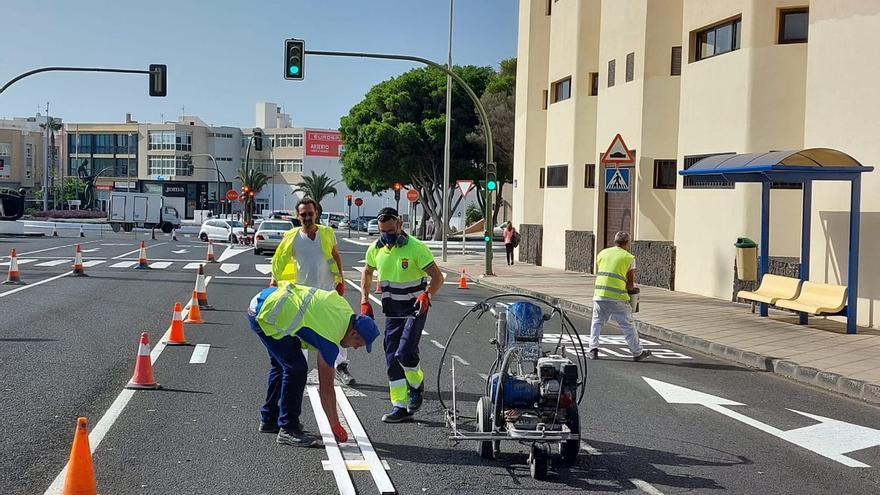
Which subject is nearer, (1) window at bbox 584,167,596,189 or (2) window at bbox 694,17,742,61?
(2) window at bbox 694,17,742,61

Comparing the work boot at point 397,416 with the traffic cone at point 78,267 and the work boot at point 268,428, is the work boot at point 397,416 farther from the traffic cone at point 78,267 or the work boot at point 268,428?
the traffic cone at point 78,267

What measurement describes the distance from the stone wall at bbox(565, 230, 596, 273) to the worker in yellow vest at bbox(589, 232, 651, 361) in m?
15.6

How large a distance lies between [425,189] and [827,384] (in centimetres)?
4779

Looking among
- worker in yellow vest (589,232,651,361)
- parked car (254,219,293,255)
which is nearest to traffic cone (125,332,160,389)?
worker in yellow vest (589,232,651,361)

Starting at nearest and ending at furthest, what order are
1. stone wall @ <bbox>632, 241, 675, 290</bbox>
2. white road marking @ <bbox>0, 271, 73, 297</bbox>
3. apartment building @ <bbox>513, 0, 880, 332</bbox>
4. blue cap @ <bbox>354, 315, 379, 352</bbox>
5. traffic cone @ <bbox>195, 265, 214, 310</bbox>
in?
1. blue cap @ <bbox>354, 315, 379, 352</bbox>
2. apartment building @ <bbox>513, 0, 880, 332</bbox>
3. traffic cone @ <bbox>195, 265, 214, 310</bbox>
4. white road marking @ <bbox>0, 271, 73, 297</bbox>
5. stone wall @ <bbox>632, 241, 675, 290</bbox>

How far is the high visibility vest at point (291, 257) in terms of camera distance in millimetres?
8758

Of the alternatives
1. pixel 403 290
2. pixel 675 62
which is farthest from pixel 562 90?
pixel 403 290

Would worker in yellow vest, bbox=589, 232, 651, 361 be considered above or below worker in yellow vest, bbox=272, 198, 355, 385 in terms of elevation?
below

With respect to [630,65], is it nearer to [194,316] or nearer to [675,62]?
[675,62]

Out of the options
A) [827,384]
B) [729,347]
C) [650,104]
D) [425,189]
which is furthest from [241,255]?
[827,384]

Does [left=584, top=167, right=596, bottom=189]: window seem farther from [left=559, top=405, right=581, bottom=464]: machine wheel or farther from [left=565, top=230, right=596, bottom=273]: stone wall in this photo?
[left=559, top=405, right=581, bottom=464]: machine wheel

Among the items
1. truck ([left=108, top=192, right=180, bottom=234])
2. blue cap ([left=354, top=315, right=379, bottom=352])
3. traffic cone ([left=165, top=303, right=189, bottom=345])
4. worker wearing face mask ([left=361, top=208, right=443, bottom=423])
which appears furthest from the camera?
truck ([left=108, top=192, right=180, bottom=234])

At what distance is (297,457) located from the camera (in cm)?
701

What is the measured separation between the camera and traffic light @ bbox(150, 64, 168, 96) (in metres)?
30.0
